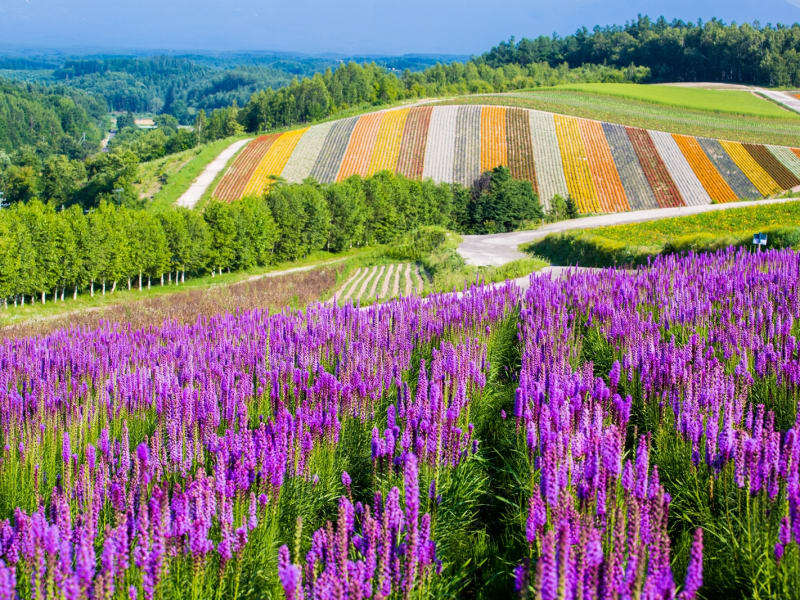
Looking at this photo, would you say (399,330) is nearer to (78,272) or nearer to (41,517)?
(41,517)

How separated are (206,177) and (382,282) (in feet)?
Answer: 197

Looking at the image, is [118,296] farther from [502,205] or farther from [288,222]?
[502,205]

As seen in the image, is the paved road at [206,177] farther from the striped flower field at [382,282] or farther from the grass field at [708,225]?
the grass field at [708,225]

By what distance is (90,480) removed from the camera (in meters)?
5.41

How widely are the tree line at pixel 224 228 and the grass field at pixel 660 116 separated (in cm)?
3292

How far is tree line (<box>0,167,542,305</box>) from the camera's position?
43.4m

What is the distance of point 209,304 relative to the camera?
27672mm

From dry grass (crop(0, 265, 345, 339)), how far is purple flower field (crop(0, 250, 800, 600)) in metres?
14.6

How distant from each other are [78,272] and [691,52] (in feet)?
517

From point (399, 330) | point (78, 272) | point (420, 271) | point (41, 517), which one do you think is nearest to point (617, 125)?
point (420, 271)

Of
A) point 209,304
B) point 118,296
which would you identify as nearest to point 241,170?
point 118,296

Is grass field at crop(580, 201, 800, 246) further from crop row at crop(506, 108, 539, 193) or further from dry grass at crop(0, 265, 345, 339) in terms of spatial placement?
crop row at crop(506, 108, 539, 193)

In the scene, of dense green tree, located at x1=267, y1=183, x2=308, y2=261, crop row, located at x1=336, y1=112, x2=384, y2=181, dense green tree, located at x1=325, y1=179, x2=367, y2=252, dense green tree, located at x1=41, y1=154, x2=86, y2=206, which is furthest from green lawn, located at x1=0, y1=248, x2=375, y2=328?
dense green tree, located at x1=41, y1=154, x2=86, y2=206

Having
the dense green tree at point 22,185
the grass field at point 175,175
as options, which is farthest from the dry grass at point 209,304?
the dense green tree at point 22,185
